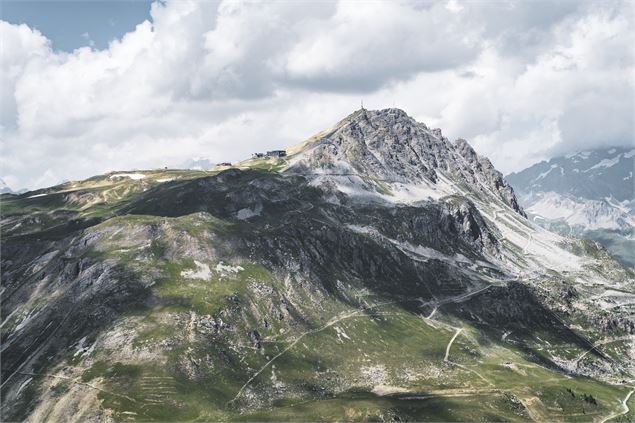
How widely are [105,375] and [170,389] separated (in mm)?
23593

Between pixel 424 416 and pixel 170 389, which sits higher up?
pixel 170 389

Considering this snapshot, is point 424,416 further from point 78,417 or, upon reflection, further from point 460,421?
point 78,417

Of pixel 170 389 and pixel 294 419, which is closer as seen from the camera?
pixel 294 419

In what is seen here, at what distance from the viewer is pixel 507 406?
19888 cm

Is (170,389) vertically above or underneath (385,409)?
above

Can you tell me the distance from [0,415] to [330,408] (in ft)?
351

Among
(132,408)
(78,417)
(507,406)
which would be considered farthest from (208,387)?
(507,406)

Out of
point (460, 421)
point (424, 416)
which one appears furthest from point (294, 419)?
point (460, 421)

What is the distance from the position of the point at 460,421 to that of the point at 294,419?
53.1 metres

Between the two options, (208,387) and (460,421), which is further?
(208,387)

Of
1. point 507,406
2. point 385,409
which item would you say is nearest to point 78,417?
point 385,409

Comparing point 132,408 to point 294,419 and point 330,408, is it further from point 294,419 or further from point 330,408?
point 330,408

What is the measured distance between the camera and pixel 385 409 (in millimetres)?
178625

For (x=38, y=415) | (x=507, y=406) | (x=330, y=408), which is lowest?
(x=507, y=406)
